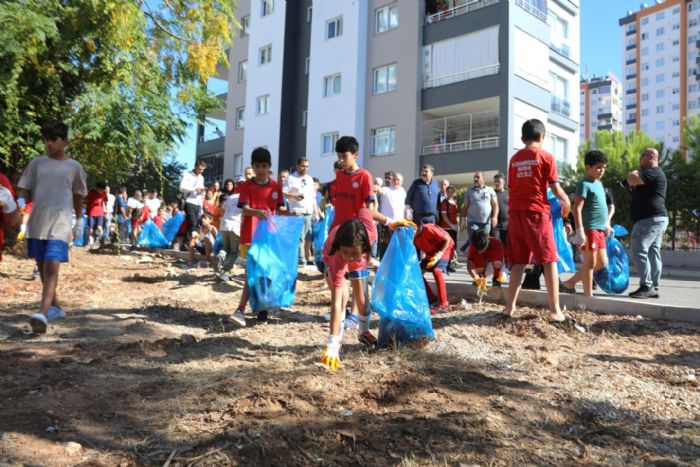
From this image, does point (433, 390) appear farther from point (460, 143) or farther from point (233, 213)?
point (460, 143)

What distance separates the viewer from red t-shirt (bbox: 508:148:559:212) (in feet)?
17.2

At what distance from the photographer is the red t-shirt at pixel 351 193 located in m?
5.27

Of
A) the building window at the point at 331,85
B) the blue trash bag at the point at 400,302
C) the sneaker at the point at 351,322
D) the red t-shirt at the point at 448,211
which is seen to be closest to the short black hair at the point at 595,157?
the blue trash bag at the point at 400,302

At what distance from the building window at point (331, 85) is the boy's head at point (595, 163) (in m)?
21.4

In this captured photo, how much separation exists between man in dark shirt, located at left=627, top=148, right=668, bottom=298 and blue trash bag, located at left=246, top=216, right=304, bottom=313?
12.9ft

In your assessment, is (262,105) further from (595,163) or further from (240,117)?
(595,163)

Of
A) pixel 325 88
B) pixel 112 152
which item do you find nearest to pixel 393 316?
pixel 112 152

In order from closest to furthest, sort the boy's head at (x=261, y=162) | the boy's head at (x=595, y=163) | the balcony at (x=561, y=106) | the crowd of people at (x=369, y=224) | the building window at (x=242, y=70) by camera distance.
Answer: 1. the crowd of people at (x=369, y=224)
2. the boy's head at (x=261, y=162)
3. the boy's head at (x=595, y=163)
4. the balcony at (x=561, y=106)
5. the building window at (x=242, y=70)

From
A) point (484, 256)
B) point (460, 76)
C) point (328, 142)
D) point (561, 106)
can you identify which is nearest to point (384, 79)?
point (460, 76)

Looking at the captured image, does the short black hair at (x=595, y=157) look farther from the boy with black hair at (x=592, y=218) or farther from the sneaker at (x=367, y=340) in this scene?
the sneaker at (x=367, y=340)

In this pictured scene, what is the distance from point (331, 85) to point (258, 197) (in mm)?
22095

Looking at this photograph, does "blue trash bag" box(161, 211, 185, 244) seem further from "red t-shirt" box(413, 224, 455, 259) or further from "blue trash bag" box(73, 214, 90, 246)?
"red t-shirt" box(413, 224, 455, 259)

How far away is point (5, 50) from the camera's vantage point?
26.7 feet

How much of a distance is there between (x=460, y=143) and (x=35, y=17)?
17.0 metres
